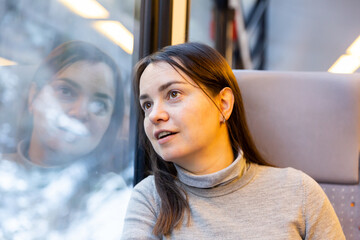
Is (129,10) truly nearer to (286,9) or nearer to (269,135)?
(269,135)

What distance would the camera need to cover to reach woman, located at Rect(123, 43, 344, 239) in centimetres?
83

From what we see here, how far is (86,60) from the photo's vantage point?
1.12 metres

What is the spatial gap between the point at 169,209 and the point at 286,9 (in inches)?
159

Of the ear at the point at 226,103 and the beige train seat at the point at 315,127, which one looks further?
the beige train seat at the point at 315,127

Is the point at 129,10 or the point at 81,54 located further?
the point at 129,10

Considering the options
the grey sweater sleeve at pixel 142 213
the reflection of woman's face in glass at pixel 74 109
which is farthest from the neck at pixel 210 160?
the reflection of woman's face in glass at pixel 74 109

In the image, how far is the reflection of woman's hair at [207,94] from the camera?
0.86 m

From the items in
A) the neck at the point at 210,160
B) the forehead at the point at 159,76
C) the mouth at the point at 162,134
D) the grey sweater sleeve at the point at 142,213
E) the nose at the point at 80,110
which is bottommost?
the grey sweater sleeve at the point at 142,213

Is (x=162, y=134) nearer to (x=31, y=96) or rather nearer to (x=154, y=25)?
(x=31, y=96)

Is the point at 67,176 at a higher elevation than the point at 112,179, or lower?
higher

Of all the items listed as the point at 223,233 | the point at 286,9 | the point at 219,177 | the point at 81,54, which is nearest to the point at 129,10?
the point at 81,54

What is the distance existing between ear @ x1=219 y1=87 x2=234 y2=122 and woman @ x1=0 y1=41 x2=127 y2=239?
415mm

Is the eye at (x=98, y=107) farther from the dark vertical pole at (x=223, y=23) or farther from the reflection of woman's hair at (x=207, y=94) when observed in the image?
the dark vertical pole at (x=223, y=23)

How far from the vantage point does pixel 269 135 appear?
108cm
